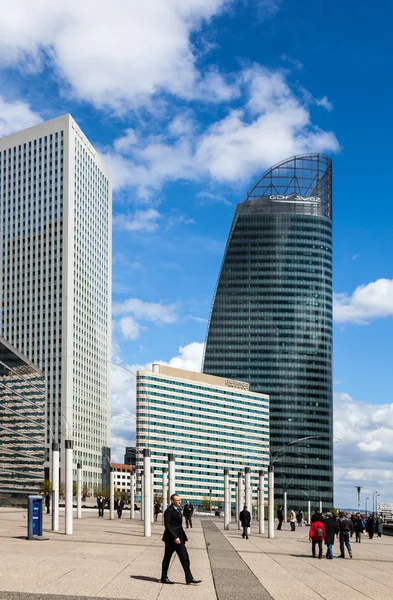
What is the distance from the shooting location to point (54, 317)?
650 ft

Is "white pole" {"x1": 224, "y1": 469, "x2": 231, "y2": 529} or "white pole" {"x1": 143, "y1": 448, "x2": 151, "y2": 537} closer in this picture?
"white pole" {"x1": 143, "y1": 448, "x2": 151, "y2": 537}

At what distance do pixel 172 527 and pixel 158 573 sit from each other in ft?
8.20

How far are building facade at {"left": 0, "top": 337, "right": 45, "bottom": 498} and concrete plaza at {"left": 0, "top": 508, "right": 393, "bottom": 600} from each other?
79.5 metres

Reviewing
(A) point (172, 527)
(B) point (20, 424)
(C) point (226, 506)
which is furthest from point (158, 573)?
(B) point (20, 424)

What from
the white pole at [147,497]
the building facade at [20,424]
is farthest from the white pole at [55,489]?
the building facade at [20,424]

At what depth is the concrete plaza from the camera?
15438mm

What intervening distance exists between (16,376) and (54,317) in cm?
8158

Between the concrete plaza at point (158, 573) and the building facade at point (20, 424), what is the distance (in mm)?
79459

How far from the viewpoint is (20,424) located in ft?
423

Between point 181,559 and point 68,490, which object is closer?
point 181,559

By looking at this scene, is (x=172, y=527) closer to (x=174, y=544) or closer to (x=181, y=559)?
(x=174, y=544)

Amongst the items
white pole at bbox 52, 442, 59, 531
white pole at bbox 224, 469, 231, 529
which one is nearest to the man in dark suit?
white pole at bbox 52, 442, 59, 531

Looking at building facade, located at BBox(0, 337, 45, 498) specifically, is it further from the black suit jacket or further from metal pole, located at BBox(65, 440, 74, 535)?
the black suit jacket

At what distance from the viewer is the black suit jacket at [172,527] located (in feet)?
57.4
